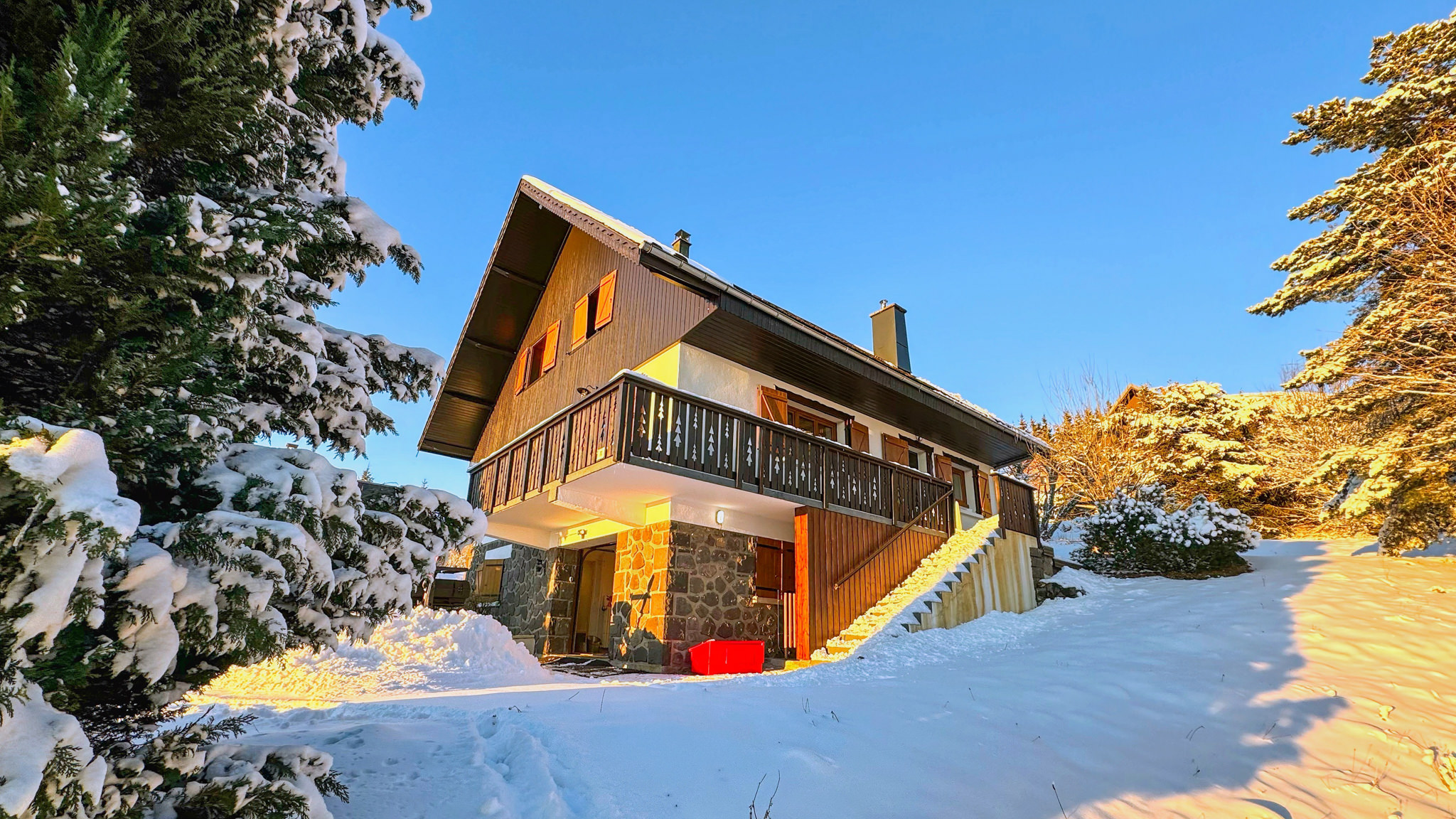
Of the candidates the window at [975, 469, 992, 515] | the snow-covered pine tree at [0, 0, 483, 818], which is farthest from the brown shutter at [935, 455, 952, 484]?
the snow-covered pine tree at [0, 0, 483, 818]

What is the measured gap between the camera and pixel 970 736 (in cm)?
495

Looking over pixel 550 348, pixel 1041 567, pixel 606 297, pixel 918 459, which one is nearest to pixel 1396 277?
pixel 1041 567

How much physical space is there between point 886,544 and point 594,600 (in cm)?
689

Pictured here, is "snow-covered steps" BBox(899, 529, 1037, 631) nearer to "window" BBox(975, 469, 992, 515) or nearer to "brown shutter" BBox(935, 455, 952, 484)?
"brown shutter" BBox(935, 455, 952, 484)

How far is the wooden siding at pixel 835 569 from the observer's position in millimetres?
10414

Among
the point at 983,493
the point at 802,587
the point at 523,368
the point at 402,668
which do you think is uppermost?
the point at 523,368

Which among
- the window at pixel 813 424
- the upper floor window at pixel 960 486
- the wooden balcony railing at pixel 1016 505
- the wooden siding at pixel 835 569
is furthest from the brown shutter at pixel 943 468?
the wooden siding at pixel 835 569

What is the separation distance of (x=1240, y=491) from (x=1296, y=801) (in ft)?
67.9

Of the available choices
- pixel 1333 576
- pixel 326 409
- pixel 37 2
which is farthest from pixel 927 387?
pixel 37 2

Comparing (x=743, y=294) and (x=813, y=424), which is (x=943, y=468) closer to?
(x=813, y=424)

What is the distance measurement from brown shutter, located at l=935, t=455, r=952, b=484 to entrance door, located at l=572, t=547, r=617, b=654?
26.3ft

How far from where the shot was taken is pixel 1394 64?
1091 cm

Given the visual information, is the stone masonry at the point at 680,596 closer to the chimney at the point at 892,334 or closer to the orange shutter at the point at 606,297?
the orange shutter at the point at 606,297

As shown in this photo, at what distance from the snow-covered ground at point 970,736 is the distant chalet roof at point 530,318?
17.5 feet
